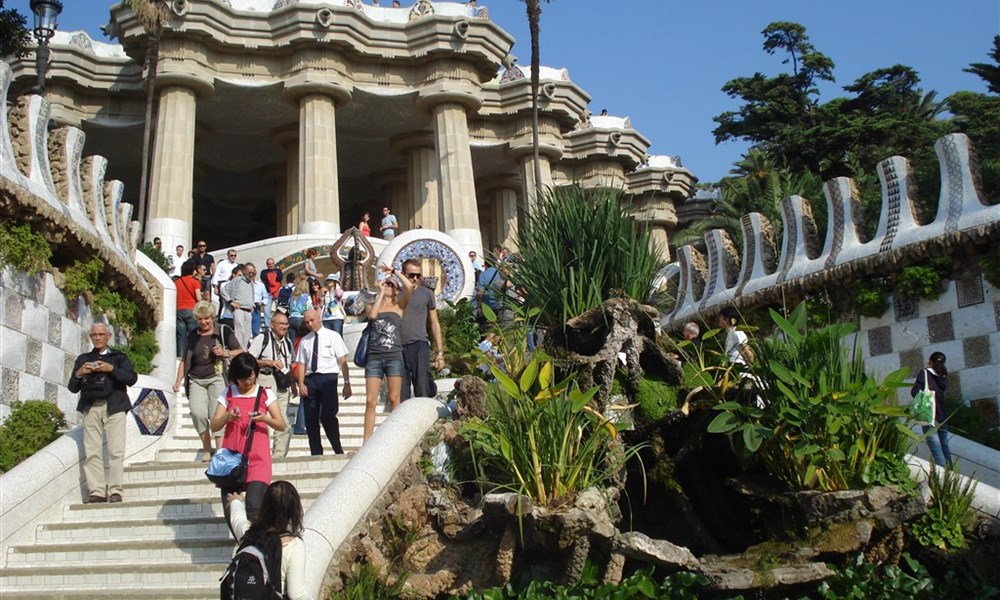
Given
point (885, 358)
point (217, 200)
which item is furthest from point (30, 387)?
point (217, 200)

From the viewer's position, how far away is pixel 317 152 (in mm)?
33250

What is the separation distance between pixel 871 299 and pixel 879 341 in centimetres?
64

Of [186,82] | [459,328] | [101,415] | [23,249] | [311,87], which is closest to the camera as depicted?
[101,415]

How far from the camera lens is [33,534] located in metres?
9.17

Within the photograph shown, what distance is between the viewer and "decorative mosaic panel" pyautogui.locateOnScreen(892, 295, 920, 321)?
1560 cm

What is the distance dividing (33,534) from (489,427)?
3972mm

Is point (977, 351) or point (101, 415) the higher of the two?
point (977, 351)

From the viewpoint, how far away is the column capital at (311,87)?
109 feet

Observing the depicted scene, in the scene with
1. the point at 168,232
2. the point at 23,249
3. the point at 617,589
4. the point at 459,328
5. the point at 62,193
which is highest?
the point at 168,232

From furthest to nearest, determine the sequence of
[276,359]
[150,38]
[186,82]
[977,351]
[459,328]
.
Result: 1. [186,82]
2. [150,38]
3. [459,328]
4. [977,351]
5. [276,359]

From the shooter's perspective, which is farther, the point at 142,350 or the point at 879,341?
the point at 879,341

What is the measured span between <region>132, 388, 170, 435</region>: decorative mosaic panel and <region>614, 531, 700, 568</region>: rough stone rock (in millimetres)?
6013

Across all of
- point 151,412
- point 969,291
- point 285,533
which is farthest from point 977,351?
point 285,533

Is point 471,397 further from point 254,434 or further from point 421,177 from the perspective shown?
point 421,177
